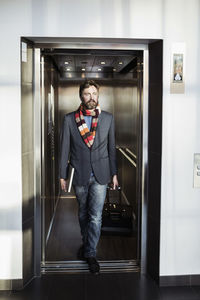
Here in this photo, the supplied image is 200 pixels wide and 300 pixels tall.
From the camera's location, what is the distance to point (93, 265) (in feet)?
11.8

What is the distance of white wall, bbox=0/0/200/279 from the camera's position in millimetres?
3074

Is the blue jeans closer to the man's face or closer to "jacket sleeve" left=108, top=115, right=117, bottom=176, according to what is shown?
"jacket sleeve" left=108, top=115, right=117, bottom=176

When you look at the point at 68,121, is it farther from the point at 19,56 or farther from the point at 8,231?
the point at 8,231

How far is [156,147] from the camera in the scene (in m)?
3.33

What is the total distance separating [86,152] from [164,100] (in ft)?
3.08

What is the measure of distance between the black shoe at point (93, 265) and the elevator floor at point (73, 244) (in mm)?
213

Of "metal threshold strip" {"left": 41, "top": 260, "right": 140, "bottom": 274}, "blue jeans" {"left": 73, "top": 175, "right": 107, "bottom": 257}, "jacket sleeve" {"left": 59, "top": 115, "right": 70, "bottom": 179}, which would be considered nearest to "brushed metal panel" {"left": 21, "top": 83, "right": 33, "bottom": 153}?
"jacket sleeve" {"left": 59, "top": 115, "right": 70, "bottom": 179}

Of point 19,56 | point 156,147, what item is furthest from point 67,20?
point 156,147

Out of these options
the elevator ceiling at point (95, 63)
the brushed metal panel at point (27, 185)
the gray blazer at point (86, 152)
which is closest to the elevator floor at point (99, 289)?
the brushed metal panel at point (27, 185)

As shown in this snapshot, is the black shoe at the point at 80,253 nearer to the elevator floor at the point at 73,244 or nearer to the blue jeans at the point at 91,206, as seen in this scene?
the elevator floor at the point at 73,244

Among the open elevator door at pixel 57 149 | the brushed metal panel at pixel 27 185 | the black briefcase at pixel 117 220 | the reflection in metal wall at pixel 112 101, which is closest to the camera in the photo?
the brushed metal panel at pixel 27 185

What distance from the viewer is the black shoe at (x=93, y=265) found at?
3572mm

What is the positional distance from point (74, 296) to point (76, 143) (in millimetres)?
1409

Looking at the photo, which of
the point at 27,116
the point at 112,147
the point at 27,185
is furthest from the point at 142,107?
the point at 27,185
